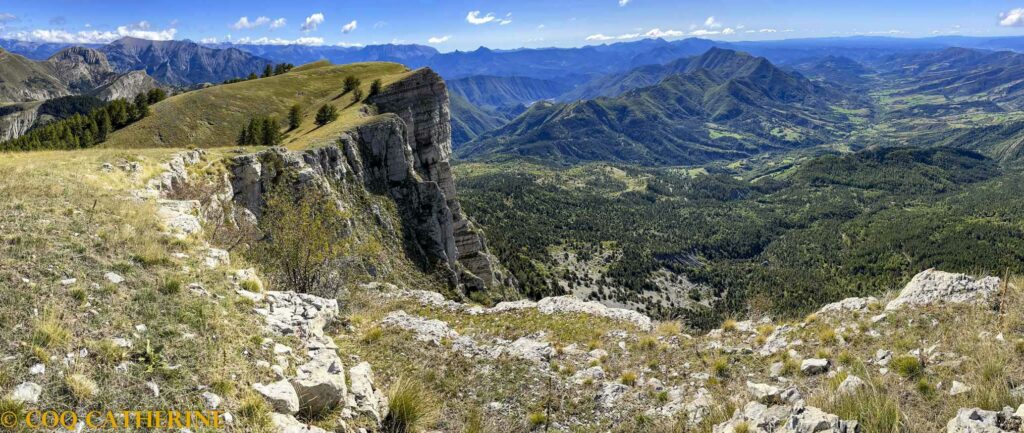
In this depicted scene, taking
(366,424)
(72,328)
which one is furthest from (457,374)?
(72,328)

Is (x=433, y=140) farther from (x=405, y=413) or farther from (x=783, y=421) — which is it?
(x=783, y=421)

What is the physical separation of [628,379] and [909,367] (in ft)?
24.2

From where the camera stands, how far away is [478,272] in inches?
2849

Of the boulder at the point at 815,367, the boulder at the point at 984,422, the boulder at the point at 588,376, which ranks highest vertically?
the boulder at the point at 984,422

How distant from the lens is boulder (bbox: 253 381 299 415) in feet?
31.4

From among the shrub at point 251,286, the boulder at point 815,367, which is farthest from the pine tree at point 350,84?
the boulder at point 815,367

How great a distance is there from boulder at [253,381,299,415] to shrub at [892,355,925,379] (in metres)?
14.7

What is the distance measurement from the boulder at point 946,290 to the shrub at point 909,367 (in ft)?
18.5

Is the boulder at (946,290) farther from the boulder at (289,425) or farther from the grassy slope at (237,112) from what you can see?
the grassy slope at (237,112)

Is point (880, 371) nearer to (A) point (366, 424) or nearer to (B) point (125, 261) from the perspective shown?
(A) point (366, 424)

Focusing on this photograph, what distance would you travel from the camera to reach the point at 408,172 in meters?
64.3

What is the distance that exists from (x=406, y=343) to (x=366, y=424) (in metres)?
7.91

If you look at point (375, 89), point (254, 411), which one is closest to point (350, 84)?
point (375, 89)

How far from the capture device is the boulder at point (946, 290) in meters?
15.9
